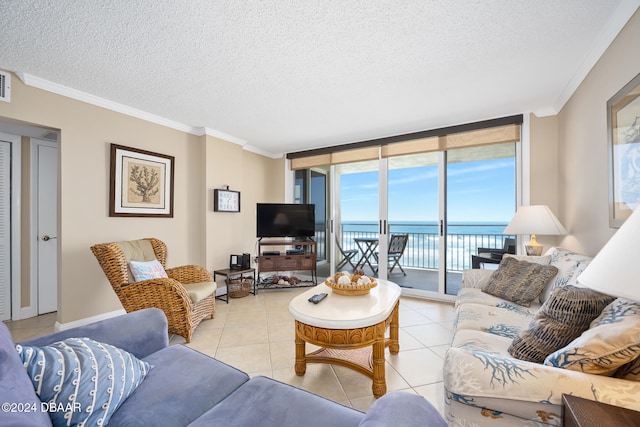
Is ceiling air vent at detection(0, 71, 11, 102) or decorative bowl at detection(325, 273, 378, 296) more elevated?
ceiling air vent at detection(0, 71, 11, 102)

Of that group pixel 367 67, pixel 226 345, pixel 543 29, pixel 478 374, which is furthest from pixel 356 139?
pixel 478 374

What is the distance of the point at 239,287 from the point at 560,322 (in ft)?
11.2

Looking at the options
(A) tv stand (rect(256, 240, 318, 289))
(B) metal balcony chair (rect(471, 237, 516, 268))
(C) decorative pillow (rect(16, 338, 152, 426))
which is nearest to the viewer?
(C) decorative pillow (rect(16, 338, 152, 426))

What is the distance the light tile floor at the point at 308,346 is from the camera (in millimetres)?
1708

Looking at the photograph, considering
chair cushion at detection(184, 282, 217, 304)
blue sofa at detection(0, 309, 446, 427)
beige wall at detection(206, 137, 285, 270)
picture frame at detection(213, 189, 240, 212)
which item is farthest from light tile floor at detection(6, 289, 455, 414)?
picture frame at detection(213, 189, 240, 212)

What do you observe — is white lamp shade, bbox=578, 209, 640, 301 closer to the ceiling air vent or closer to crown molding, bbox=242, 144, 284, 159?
the ceiling air vent

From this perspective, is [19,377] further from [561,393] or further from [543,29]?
[543,29]

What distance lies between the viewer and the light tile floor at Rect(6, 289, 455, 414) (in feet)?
5.60

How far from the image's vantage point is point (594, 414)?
0.72 meters

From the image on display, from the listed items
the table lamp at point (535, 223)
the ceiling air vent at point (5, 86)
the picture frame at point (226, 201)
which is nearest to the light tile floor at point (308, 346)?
the table lamp at point (535, 223)

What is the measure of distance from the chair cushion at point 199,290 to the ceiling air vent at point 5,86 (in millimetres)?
2200

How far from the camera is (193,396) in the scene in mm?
992

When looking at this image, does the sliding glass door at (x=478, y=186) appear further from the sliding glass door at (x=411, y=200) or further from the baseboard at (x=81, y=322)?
the baseboard at (x=81, y=322)

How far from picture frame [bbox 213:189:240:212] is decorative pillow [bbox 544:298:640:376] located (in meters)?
3.70
